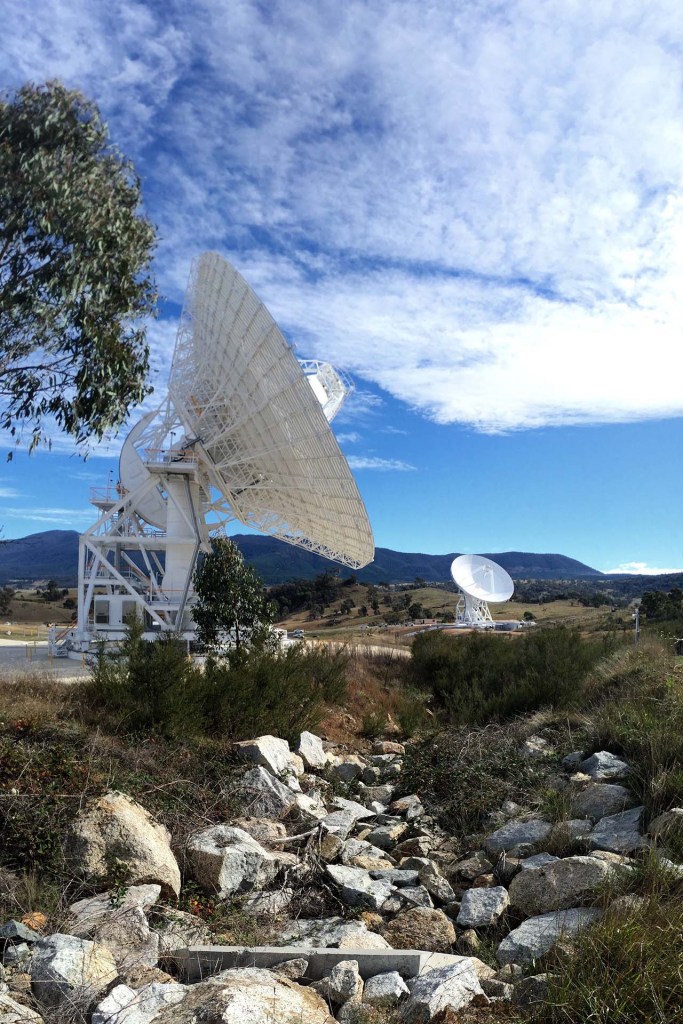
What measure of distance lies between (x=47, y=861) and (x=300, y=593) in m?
100

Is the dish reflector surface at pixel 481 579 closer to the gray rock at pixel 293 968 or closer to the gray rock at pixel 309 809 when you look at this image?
the gray rock at pixel 309 809

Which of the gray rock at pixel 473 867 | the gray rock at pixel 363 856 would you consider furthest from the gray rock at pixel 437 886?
the gray rock at pixel 363 856

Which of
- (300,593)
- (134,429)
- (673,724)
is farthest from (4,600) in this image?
(673,724)

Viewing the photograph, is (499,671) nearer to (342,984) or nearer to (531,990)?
(342,984)

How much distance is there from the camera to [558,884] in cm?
795

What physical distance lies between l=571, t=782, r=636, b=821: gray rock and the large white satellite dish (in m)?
14.1

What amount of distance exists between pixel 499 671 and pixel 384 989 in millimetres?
17535

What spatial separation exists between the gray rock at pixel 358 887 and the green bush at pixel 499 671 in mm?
10066

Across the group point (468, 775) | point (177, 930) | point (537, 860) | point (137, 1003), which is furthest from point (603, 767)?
point (137, 1003)

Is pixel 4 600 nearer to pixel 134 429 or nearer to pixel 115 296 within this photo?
pixel 134 429

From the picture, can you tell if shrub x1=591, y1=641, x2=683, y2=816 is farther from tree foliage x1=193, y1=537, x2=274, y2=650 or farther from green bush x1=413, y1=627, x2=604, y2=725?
tree foliage x1=193, y1=537, x2=274, y2=650

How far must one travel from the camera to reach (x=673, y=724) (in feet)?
38.3

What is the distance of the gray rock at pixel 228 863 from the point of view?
348 inches

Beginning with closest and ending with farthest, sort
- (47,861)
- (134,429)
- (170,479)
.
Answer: (47,861) < (170,479) < (134,429)
